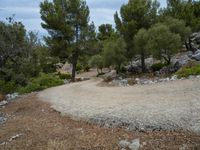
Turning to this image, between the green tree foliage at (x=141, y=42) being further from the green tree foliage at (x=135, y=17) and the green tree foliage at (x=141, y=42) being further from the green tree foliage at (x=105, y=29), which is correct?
the green tree foliage at (x=105, y=29)

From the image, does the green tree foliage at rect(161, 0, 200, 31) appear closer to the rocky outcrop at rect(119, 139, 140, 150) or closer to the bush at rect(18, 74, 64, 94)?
the bush at rect(18, 74, 64, 94)

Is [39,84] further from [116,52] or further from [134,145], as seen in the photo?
[134,145]

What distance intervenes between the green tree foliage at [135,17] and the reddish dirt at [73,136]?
26.8m

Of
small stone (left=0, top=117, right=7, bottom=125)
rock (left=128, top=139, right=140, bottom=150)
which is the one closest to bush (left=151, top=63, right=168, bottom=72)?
small stone (left=0, top=117, right=7, bottom=125)

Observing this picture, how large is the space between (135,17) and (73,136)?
31.3m

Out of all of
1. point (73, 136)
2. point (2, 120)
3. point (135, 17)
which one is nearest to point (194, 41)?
point (135, 17)

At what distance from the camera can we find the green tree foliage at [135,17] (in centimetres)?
4109

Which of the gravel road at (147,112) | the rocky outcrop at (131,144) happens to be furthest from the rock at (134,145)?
the gravel road at (147,112)

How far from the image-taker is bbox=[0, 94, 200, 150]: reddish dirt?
10.3 m

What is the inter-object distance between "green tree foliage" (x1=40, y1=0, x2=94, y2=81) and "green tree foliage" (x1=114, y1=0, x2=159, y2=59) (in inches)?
189

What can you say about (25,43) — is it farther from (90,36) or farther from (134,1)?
(134,1)

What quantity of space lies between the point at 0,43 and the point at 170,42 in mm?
16613

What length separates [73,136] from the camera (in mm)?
12172

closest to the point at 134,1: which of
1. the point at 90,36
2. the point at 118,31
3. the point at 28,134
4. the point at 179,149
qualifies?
the point at 118,31
